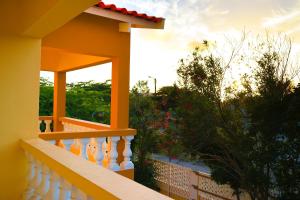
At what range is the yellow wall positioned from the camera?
2562 mm

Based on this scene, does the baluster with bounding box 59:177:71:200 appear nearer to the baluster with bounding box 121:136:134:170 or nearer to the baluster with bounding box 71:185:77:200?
the baluster with bounding box 71:185:77:200

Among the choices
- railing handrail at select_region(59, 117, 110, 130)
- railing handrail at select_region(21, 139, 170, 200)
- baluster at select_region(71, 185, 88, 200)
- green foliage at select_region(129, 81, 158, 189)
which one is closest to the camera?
railing handrail at select_region(21, 139, 170, 200)

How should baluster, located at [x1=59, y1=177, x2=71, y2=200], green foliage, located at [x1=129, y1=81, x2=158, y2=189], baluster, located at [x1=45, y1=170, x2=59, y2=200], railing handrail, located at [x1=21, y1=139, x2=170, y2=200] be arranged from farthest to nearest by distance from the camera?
green foliage, located at [x1=129, y1=81, x2=158, y2=189] < baluster, located at [x1=45, y1=170, x2=59, y2=200] < baluster, located at [x1=59, y1=177, x2=71, y2=200] < railing handrail, located at [x1=21, y1=139, x2=170, y2=200]

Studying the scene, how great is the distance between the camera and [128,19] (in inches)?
177

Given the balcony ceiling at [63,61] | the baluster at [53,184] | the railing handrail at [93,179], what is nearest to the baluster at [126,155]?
the balcony ceiling at [63,61]

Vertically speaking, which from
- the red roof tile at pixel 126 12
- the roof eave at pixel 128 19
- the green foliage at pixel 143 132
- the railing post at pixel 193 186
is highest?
the red roof tile at pixel 126 12

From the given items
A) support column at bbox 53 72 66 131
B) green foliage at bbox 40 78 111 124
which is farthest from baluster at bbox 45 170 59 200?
green foliage at bbox 40 78 111 124

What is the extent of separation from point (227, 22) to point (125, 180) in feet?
32.1

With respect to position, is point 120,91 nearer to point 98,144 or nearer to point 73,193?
point 98,144

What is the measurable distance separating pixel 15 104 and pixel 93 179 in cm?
178

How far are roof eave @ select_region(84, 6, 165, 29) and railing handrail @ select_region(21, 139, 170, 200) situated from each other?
269 cm

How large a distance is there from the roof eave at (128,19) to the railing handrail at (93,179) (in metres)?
2.69

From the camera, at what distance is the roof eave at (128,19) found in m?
4.11

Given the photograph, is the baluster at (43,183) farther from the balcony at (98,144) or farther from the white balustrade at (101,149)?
the white balustrade at (101,149)
